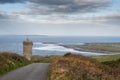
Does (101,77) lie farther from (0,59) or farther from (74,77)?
(0,59)

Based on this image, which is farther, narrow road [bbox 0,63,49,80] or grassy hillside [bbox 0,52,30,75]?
grassy hillside [bbox 0,52,30,75]

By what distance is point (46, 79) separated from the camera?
21.4 metres

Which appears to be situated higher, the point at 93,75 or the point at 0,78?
the point at 93,75

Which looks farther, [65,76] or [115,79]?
[65,76]

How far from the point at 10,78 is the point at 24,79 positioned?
4.35ft

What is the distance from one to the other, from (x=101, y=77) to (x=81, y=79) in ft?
3.31

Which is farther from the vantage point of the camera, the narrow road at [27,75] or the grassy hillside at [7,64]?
the grassy hillside at [7,64]

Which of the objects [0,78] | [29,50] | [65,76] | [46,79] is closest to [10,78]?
[0,78]

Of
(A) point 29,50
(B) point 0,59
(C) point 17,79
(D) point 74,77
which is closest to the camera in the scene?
(D) point 74,77

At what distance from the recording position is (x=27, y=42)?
5869 cm

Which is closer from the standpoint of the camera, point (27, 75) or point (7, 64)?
point (27, 75)

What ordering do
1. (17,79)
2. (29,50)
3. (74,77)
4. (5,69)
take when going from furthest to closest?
(29,50), (5,69), (17,79), (74,77)

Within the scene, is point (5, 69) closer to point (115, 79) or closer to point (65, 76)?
point (65, 76)

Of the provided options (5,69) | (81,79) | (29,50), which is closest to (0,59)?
(5,69)
